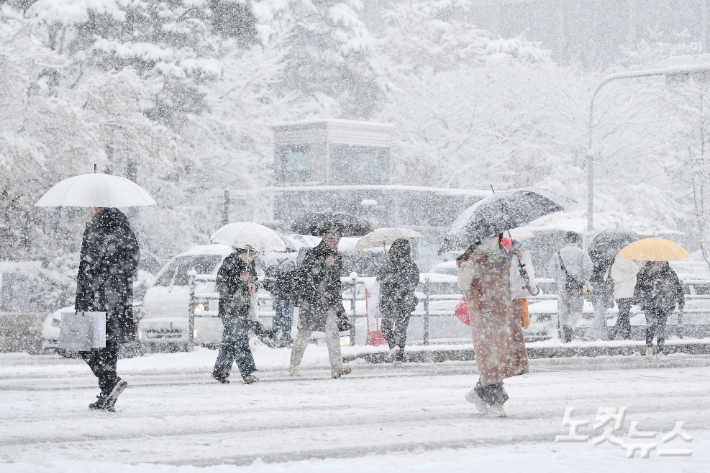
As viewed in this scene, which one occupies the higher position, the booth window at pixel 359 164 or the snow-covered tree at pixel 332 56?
the snow-covered tree at pixel 332 56

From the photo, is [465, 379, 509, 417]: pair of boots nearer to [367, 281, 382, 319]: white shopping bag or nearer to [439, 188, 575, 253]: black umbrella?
[439, 188, 575, 253]: black umbrella

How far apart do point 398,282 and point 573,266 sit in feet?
13.7

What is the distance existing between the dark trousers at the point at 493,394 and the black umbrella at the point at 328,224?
12.5 ft

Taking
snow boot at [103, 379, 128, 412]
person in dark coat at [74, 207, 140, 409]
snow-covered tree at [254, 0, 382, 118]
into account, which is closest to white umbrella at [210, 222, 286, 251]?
person in dark coat at [74, 207, 140, 409]

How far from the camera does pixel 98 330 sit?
8023 mm

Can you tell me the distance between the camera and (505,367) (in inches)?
316

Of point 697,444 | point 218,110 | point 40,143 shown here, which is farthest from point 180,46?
point 697,444

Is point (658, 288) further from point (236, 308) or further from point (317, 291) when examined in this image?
point (236, 308)

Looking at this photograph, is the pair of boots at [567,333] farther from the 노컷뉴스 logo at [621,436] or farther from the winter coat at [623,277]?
the 노컷뉴스 logo at [621,436]

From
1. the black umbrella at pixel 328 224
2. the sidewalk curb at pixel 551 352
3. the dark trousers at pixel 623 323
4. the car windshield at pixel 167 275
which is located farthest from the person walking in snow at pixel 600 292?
the car windshield at pixel 167 275

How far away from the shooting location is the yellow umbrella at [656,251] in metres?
14.8

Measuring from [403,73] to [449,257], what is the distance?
986 inches

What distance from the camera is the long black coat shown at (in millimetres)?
10922

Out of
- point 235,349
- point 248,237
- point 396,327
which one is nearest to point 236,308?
point 235,349
